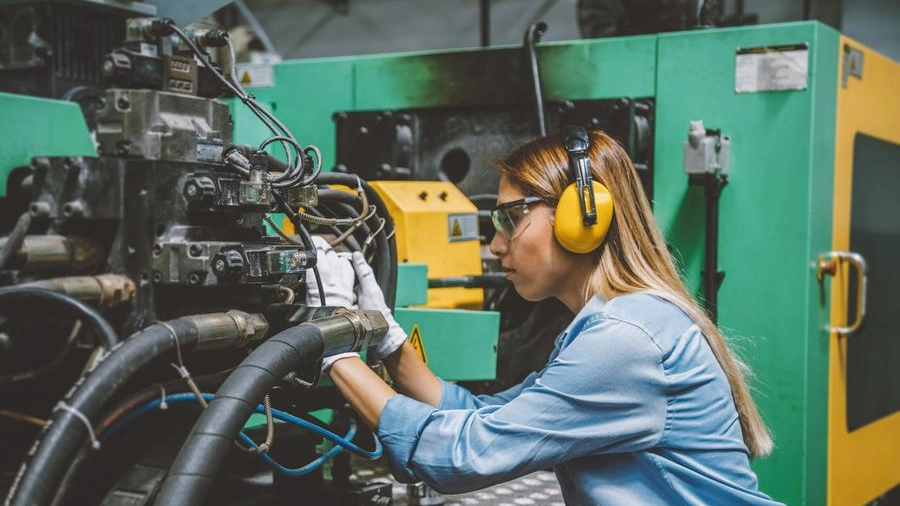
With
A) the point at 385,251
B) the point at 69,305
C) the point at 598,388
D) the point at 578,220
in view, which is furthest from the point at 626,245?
the point at 69,305

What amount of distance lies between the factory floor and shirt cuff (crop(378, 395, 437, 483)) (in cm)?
54

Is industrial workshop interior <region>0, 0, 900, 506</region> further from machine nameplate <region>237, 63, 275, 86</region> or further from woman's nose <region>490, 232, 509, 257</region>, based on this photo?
machine nameplate <region>237, 63, 275, 86</region>

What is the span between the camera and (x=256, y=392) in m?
1.00

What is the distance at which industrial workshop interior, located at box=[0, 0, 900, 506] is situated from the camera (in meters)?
1.21

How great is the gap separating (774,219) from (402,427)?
119 centimetres

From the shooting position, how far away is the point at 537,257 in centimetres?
141

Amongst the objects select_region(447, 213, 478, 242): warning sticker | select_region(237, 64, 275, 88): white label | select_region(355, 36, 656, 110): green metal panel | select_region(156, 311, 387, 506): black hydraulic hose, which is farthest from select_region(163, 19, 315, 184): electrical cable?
select_region(237, 64, 275, 88): white label

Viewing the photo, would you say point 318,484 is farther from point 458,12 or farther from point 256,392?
point 458,12

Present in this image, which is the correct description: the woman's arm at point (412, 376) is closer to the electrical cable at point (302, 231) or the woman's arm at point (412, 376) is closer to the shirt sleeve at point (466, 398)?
the shirt sleeve at point (466, 398)

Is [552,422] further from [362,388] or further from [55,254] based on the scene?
[55,254]

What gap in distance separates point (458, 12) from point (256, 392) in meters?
5.06

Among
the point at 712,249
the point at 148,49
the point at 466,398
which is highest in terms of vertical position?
the point at 148,49

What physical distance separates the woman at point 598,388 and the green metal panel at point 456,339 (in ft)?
0.70

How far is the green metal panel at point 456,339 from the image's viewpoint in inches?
65.8
